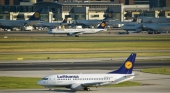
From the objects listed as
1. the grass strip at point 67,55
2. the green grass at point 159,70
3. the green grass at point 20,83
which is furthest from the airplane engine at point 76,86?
the grass strip at point 67,55

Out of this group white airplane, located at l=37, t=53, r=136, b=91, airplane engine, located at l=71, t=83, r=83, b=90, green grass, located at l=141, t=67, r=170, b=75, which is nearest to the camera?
airplane engine, located at l=71, t=83, r=83, b=90

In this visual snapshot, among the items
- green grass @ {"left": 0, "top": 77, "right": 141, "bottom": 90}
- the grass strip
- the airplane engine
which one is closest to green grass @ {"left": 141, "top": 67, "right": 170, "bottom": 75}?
green grass @ {"left": 0, "top": 77, "right": 141, "bottom": 90}

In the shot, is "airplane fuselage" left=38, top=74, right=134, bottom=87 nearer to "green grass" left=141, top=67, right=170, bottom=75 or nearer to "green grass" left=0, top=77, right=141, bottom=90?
"green grass" left=0, top=77, right=141, bottom=90

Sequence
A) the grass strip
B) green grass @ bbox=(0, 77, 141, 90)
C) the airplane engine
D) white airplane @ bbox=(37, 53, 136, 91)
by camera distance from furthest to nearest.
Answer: the grass strip < green grass @ bbox=(0, 77, 141, 90) < white airplane @ bbox=(37, 53, 136, 91) < the airplane engine

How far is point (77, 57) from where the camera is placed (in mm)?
107562

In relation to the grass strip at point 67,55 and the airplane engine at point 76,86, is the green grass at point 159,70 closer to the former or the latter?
the grass strip at point 67,55

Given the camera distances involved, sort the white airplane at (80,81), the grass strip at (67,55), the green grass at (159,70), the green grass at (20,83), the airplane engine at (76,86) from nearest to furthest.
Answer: the airplane engine at (76,86)
the white airplane at (80,81)
the green grass at (20,83)
the green grass at (159,70)
the grass strip at (67,55)

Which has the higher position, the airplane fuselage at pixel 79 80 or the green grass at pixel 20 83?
the airplane fuselage at pixel 79 80

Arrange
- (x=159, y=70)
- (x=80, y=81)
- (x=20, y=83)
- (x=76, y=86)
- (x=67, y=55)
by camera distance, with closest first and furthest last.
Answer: (x=76, y=86)
(x=80, y=81)
(x=20, y=83)
(x=159, y=70)
(x=67, y=55)

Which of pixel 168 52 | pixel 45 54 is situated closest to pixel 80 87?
pixel 45 54

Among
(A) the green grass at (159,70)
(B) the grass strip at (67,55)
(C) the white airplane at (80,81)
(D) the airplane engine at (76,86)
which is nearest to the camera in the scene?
(D) the airplane engine at (76,86)

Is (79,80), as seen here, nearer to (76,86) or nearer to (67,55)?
(76,86)

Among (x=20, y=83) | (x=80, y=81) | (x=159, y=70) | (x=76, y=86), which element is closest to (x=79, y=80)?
(x=80, y=81)

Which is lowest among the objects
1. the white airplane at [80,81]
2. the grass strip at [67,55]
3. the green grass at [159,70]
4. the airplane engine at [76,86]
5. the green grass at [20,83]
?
the grass strip at [67,55]
